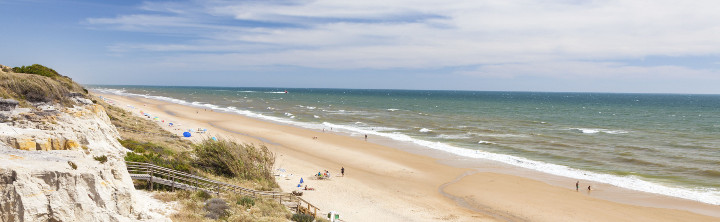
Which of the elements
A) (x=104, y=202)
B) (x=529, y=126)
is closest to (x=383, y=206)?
(x=104, y=202)

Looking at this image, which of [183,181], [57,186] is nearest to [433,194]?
[183,181]

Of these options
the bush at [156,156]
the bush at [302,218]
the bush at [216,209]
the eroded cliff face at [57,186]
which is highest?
the eroded cliff face at [57,186]

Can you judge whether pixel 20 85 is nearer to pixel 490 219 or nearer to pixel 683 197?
pixel 490 219

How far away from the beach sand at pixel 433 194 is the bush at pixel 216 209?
18.5 feet

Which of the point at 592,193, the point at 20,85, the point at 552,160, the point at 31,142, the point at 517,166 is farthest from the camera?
the point at 552,160

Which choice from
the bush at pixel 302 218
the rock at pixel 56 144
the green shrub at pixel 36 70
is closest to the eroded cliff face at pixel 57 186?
the rock at pixel 56 144

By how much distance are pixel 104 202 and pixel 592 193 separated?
22.4m

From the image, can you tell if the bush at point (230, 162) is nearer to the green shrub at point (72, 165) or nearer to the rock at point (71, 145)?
the rock at point (71, 145)

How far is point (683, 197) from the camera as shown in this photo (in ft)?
68.7

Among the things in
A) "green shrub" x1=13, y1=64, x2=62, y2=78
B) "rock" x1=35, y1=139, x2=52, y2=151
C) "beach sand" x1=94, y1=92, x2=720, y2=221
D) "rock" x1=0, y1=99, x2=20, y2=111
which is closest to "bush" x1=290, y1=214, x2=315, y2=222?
"beach sand" x1=94, y1=92, x2=720, y2=221

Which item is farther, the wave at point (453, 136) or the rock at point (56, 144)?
the wave at point (453, 136)

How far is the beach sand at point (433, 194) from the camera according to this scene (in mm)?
18281

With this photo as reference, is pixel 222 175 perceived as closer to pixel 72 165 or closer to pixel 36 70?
pixel 72 165

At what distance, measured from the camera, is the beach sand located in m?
18.3
